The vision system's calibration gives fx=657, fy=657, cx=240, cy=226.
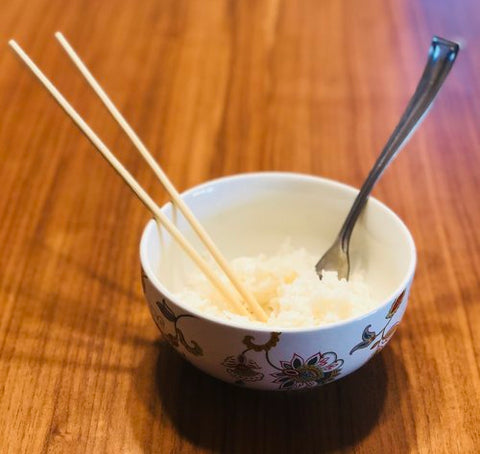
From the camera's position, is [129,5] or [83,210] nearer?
[83,210]

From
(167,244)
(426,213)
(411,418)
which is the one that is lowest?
(426,213)

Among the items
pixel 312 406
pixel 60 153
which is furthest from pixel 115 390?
pixel 60 153

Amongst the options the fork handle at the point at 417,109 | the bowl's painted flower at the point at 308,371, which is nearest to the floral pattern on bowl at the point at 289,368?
the bowl's painted flower at the point at 308,371

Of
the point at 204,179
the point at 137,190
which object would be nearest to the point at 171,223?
the point at 137,190

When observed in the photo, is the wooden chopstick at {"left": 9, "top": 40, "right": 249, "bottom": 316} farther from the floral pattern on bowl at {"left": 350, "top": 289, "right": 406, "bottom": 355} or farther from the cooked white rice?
the floral pattern on bowl at {"left": 350, "top": 289, "right": 406, "bottom": 355}

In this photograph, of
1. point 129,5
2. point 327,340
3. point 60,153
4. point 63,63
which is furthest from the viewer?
point 129,5

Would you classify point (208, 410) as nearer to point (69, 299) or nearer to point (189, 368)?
point (189, 368)
